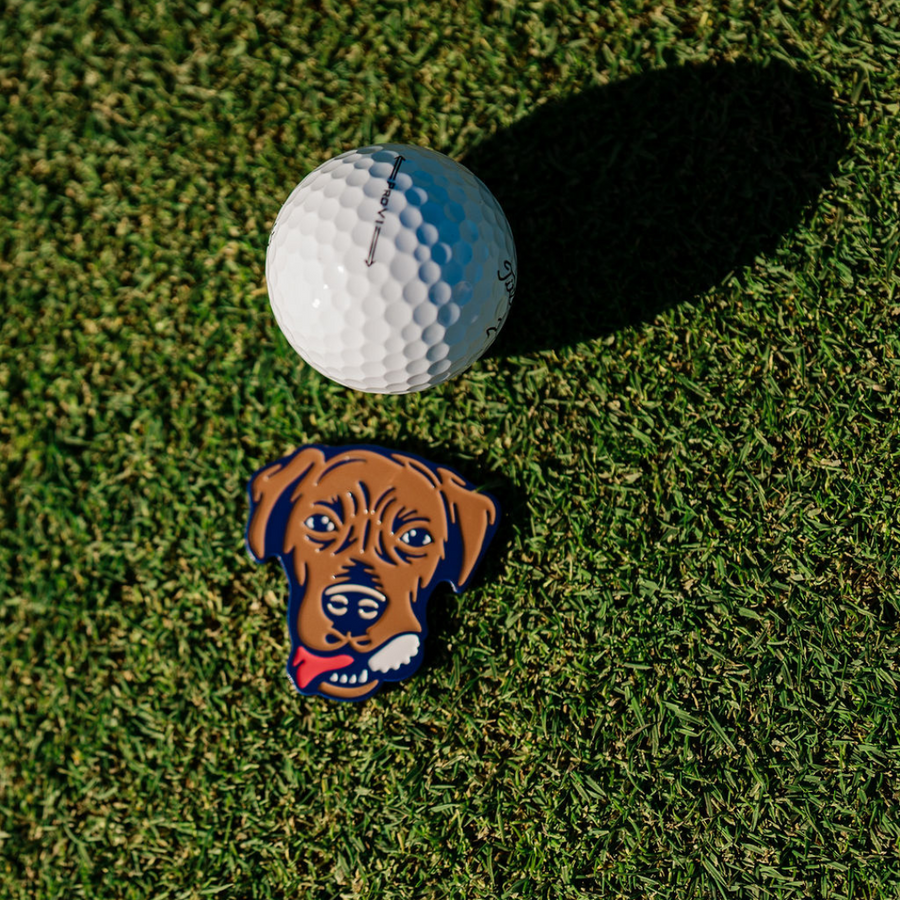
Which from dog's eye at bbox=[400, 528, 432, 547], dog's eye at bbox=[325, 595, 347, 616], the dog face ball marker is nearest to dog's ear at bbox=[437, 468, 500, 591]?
the dog face ball marker

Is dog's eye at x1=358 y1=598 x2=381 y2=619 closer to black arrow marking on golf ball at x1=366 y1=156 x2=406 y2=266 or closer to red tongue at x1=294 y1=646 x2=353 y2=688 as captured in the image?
red tongue at x1=294 y1=646 x2=353 y2=688

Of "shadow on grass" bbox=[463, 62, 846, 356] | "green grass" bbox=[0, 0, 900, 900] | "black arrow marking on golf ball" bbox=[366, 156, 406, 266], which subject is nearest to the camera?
"black arrow marking on golf ball" bbox=[366, 156, 406, 266]

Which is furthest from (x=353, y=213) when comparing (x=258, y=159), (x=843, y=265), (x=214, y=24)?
(x=843, y=265)

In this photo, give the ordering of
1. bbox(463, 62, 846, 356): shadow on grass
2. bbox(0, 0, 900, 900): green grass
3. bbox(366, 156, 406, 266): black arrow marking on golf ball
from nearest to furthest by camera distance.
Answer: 1. bbox(366, 156, 406, 266): black arrow marking on golf ball
2. bbox(0, 0, 900, 900): green grass
3. bbox(463, 62, 846, 356): shadow on grass

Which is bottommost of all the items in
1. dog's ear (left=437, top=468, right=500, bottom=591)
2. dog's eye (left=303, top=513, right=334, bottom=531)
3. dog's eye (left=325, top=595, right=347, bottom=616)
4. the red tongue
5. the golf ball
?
the red tongue

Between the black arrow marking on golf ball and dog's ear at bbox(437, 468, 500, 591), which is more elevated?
the black arrow marking on golf ball


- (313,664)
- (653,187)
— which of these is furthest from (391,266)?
(313,664)

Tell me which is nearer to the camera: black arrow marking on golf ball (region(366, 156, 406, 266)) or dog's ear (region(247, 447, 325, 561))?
black arrow marking on golf ball (region(366, 156, 406, 266))
